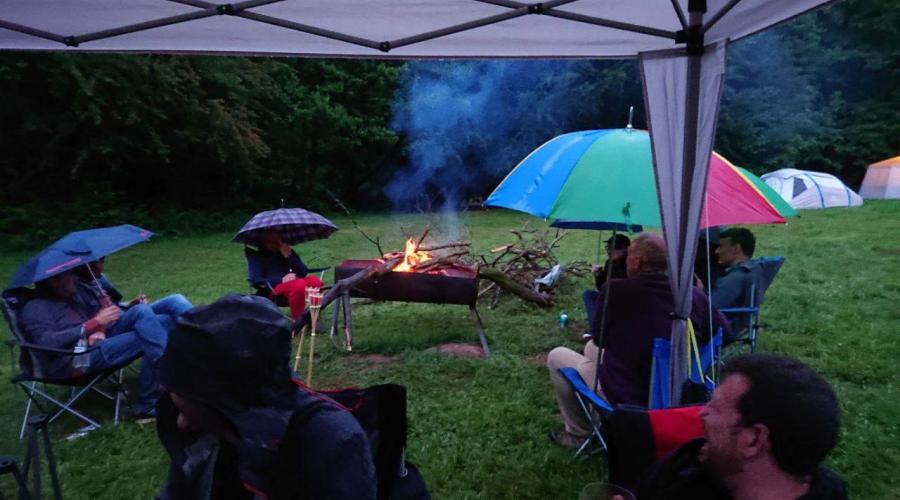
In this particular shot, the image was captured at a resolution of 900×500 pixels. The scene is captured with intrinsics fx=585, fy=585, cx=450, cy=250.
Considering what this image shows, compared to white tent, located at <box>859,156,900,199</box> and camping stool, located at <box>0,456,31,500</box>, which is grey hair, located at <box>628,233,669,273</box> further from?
white tent, located at <box>859,156,900,199</box>

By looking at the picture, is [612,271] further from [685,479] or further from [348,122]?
[348,122]

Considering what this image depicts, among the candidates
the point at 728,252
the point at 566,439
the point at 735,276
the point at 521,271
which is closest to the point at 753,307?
the point at 735,276

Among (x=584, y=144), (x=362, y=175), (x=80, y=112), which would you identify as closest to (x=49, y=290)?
Answer: (x=584, y=144)

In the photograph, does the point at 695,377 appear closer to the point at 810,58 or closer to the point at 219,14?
the point at 219,14

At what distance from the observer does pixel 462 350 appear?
5754 millimetres

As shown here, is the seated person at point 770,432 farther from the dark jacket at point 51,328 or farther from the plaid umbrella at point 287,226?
the plaid umbrella at point 287,226

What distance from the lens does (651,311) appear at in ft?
10.7

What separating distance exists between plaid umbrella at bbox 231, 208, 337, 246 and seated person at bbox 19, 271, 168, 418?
1661 mm

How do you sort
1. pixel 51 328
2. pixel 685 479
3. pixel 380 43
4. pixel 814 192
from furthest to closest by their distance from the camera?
pixel 814 192 → pixel 51 328 → pixel 380 43 → pixel 685 479

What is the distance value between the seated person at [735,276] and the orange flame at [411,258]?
2788 mm

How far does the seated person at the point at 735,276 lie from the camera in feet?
15.5

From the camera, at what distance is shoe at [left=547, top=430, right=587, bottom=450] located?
3787 millimetres

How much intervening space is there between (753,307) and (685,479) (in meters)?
3.48

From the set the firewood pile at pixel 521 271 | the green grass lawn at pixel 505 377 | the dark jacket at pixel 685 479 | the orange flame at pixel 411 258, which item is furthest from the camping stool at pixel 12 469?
the firewood pile at pixel 521 271
